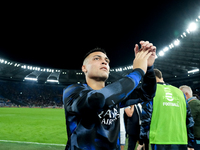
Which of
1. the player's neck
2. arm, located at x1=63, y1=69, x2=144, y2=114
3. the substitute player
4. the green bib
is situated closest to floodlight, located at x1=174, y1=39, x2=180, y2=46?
the green bib

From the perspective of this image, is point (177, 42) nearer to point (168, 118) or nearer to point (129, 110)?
point (129, 110)

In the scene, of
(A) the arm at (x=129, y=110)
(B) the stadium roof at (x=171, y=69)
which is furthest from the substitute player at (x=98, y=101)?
(B) the stadium roof at (x=171, y=69)

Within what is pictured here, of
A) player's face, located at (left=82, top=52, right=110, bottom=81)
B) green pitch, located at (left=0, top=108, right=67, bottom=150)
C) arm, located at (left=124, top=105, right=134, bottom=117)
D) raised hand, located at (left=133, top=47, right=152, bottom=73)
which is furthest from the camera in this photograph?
green pitch, located at (left=0, top=108, right=67, bottom=150)

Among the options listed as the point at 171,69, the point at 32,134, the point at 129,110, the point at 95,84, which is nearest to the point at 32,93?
the point at 171,69

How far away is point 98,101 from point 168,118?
1.99 meters

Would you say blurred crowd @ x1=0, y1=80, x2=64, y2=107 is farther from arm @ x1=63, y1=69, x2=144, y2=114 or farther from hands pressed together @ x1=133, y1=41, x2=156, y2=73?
hands pressed together @ x1=133, y1=41, x2=156, y2=73

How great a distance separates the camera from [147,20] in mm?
20016

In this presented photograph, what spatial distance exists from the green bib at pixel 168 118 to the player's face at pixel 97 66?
1.62 meters

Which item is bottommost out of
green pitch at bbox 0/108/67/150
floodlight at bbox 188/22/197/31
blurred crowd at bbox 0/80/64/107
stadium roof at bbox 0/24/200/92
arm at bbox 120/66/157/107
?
green pitch at bbox 0/108/67/150

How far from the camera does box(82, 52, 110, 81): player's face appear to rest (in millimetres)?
1474

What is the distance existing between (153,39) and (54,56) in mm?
20981

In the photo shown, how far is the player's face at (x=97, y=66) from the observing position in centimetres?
147

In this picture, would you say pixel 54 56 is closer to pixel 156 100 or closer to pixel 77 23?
pixel 77 23

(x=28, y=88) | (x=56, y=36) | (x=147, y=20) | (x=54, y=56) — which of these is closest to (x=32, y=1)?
(x=56, y=36)
